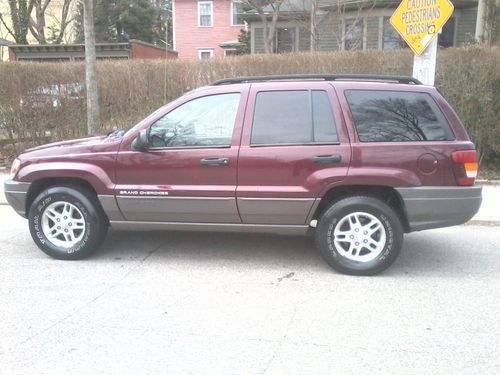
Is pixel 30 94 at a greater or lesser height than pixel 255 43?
lesser

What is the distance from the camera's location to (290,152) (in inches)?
191

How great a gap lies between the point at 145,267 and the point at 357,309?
7.15 feet

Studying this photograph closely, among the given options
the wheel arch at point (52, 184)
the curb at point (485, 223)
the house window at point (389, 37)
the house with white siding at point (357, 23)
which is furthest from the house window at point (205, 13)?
the wheel arch at point (52, 184)

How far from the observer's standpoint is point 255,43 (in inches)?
907

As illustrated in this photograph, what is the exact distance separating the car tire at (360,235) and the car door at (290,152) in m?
0.24

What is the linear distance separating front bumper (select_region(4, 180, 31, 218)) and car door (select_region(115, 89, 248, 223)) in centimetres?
103

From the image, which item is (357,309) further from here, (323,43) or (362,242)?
(323,43)

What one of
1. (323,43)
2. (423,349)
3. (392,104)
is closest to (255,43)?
(323,43)

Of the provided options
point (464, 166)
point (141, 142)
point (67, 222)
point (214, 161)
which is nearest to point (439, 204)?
point (464, 166)

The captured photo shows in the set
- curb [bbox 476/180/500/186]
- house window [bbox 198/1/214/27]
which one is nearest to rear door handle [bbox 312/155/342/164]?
curb [bbox 476/180/500/186]

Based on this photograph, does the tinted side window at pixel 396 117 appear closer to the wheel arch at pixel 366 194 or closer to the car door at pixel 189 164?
the wheel arch at pixel 366 194

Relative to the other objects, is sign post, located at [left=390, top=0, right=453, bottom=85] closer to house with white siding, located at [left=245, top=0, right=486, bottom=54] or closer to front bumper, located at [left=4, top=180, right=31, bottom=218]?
front bumper, located at [left=4, top=180, right=31, bottom=218]

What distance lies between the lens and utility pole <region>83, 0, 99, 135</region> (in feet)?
32.9

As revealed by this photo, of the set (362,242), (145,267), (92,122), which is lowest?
(145,267)
